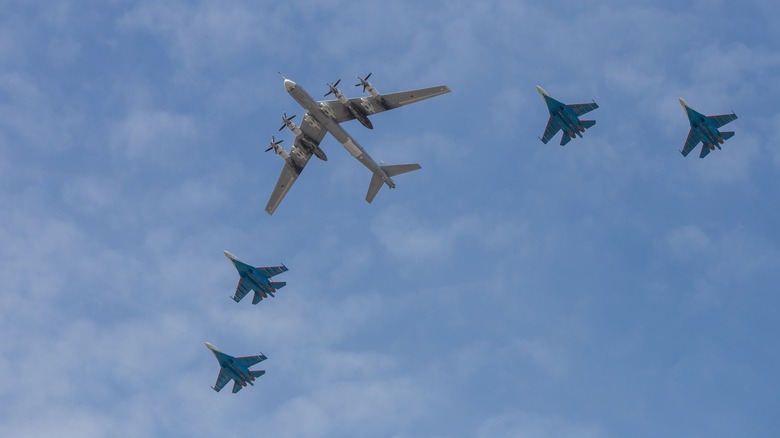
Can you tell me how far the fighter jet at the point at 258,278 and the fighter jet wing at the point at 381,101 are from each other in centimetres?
2006

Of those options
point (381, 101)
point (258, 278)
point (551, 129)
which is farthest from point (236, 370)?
point (551, 129)

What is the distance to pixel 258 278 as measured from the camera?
108 m

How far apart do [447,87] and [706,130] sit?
30658 millimetres

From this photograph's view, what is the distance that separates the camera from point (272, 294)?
110 metres

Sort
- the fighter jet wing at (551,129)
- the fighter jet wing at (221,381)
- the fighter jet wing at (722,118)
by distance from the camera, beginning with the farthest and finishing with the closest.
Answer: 1. the fighter jet wing at (221,381)
2. the fighter jet wing at (551,129)
3. the fighter jet wing at (722,118)

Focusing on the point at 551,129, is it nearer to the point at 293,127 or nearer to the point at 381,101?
the point at 381,101

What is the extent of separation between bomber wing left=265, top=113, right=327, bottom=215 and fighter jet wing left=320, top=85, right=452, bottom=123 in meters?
3.50

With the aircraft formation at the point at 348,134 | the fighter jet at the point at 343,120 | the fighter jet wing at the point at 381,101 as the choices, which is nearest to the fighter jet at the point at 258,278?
the aircraft formation at the point at 348,134

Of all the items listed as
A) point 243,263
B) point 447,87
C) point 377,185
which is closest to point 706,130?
point 447,87

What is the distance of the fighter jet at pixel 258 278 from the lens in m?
109

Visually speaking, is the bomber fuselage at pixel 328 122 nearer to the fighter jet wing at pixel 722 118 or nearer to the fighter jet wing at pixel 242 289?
the fighter jet wing at pixel 242 289

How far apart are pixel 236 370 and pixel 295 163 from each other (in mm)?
27754

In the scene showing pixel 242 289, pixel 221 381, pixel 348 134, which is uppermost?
pixel 348 134

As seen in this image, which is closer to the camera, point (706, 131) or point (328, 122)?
point (706, 131)
